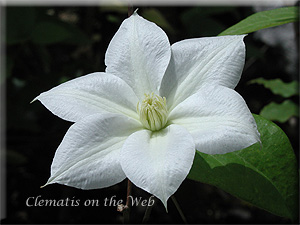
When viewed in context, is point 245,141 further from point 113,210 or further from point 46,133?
point 46,133

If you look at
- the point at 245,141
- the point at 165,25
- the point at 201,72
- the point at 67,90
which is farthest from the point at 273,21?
the point at 165,25

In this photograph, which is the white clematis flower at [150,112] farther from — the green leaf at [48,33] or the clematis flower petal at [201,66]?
the green leaf at [48,33]

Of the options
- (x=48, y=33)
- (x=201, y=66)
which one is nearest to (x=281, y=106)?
(x=201, y=66)

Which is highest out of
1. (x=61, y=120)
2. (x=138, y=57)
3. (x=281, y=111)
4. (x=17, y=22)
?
(x=138, y=57)

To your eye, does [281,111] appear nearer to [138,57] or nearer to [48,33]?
[138,57]

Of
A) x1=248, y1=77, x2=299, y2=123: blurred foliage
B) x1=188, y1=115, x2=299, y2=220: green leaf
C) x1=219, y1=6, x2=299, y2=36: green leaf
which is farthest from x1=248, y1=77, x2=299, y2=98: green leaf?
x1=188, y1=115, x2=299, y2=220: green leaf

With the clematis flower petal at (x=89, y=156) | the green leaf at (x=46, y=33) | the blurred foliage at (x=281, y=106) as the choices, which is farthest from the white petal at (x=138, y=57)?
the green leaf at (x=46, y=33)

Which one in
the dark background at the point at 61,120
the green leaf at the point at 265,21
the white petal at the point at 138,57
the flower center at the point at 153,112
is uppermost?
the green leaf at the point at 265,21

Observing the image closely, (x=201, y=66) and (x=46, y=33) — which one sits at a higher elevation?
(x=201, y=66)
